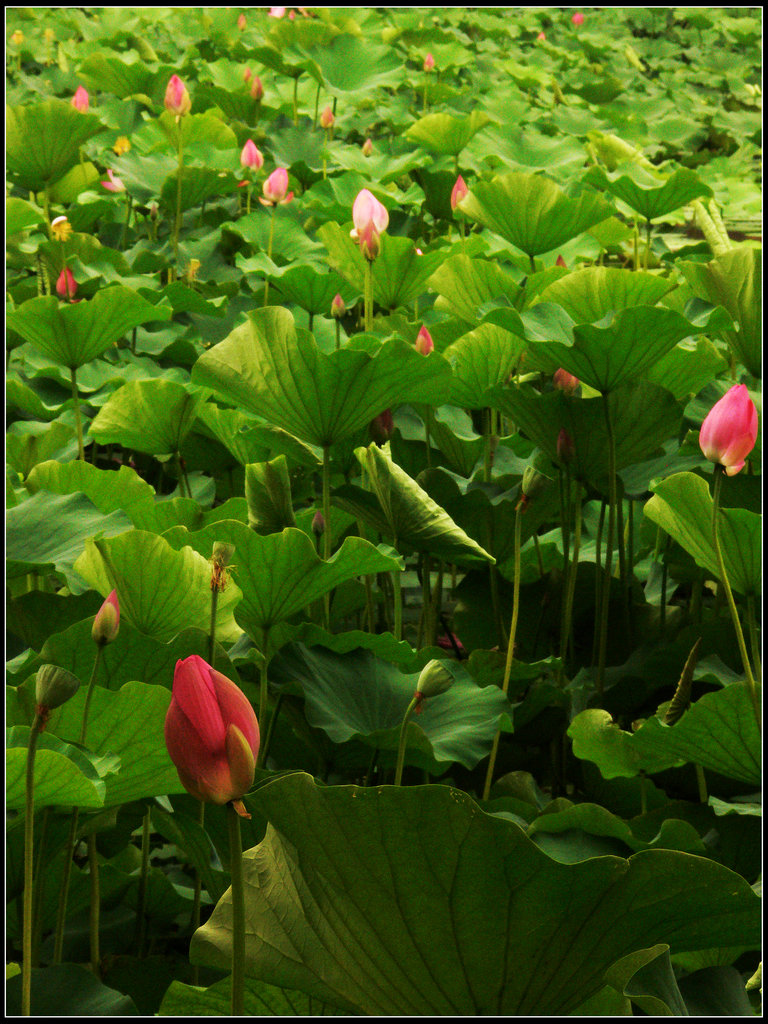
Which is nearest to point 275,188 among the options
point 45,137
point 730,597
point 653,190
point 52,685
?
point 45,137

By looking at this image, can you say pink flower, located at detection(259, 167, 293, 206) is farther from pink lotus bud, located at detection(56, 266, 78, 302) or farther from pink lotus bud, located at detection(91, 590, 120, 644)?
pink lotus bud, located at detection(91, 590, 120, 644)

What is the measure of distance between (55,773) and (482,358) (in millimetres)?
740

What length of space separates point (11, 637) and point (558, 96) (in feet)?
10.5

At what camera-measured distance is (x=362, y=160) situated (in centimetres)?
232

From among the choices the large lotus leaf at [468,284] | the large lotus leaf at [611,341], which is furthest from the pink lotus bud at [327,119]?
the large lotus leaf at [611,341]

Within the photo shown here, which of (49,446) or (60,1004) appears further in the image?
(49,446)

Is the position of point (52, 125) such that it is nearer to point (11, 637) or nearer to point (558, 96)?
point (11, 637)

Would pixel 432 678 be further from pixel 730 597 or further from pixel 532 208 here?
pixel 532 208

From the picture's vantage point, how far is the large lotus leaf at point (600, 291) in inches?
46.2

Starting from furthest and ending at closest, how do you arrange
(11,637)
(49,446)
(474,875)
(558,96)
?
(558,96)
(49,446)
(11,637)
(474,875)

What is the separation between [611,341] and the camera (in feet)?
3.27

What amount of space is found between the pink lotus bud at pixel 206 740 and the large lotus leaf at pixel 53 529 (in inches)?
17.2

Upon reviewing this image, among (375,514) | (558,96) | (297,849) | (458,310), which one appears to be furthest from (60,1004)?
(558,96)

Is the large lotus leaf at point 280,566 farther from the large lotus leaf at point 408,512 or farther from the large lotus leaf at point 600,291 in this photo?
the large lotus leaf at point 600,291
